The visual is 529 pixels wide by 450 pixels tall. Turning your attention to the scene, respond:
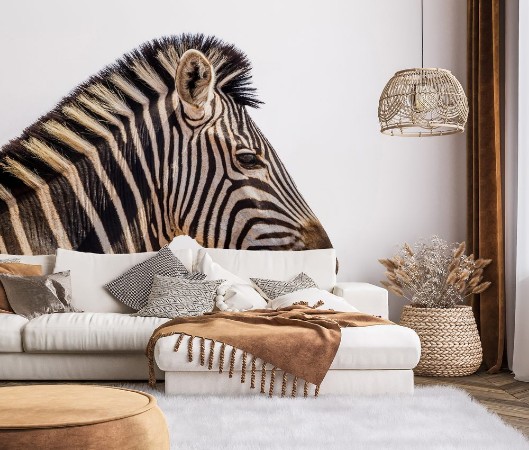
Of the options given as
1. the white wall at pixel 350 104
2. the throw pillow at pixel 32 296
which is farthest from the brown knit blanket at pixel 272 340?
the white wall at pixel 350 104

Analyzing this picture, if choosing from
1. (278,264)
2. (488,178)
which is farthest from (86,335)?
(488,178)

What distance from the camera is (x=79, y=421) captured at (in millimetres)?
2164

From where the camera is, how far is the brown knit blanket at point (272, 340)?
12.6 ft

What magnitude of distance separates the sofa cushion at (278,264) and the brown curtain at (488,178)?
1.10 m

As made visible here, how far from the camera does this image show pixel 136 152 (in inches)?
223

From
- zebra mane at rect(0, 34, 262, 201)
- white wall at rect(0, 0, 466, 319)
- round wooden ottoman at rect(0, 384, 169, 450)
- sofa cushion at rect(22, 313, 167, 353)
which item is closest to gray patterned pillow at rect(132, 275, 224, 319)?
sofa cushion at rect(22, 313, 167, 353)

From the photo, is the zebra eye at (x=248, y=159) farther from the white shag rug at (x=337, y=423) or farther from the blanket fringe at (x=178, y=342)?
the white shag rug at (x=337, y=423)

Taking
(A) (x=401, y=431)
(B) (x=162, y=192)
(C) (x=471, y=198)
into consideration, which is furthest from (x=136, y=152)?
(A) (x=401, y=431)

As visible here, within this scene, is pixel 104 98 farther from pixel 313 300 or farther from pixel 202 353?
pixel 202 353

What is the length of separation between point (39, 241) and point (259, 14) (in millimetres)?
2443

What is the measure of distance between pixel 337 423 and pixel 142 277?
2.08 meters

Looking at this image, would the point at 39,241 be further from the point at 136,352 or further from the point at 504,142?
the point at 504,142

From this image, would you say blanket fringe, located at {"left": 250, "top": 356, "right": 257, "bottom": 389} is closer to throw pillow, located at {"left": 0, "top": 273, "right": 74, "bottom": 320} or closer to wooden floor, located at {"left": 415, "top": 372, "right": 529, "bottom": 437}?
wooden floor, located at {"left": 415, "top": 372, "right": 529, "bottom": 437}

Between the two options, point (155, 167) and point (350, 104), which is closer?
point (155, 167)
